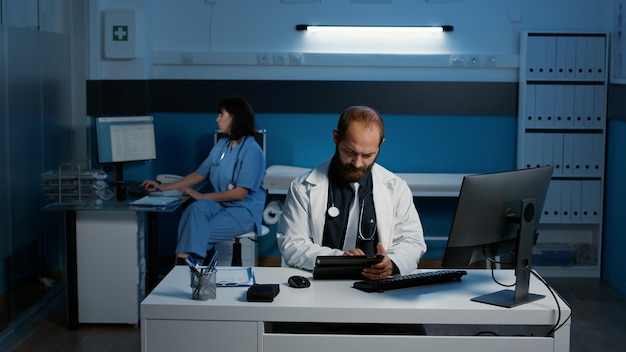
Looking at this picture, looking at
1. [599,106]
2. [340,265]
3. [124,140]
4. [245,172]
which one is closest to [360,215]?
[340,265]

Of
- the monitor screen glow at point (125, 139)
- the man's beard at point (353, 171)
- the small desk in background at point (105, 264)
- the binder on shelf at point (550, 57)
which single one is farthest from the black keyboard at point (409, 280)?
the binder on shelf at point (550, 57)

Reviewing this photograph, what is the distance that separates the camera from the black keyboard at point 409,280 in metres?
2.94

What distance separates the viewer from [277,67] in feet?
20.3

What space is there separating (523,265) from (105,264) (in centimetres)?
271

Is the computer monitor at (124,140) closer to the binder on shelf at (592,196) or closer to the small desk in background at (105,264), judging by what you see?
the small desk in background at (105,264)

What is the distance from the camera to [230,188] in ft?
17.4

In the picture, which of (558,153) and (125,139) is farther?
(558,153)

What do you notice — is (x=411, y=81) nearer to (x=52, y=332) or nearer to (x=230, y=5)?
(x=230, y=5)

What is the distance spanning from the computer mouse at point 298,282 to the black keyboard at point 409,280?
0.55 feet

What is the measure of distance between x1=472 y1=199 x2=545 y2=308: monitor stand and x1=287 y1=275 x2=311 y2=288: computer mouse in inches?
22.5

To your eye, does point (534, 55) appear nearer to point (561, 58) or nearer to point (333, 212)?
point (561, 58)

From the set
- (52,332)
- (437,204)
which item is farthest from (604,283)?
(52,332)

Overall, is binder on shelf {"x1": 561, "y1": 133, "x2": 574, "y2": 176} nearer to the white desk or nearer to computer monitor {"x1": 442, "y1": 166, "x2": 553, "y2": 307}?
computer monitor {"x1": 442, "y1": 166, "x2": 553, "y2": 307}

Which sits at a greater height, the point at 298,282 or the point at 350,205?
the point at 350,205
